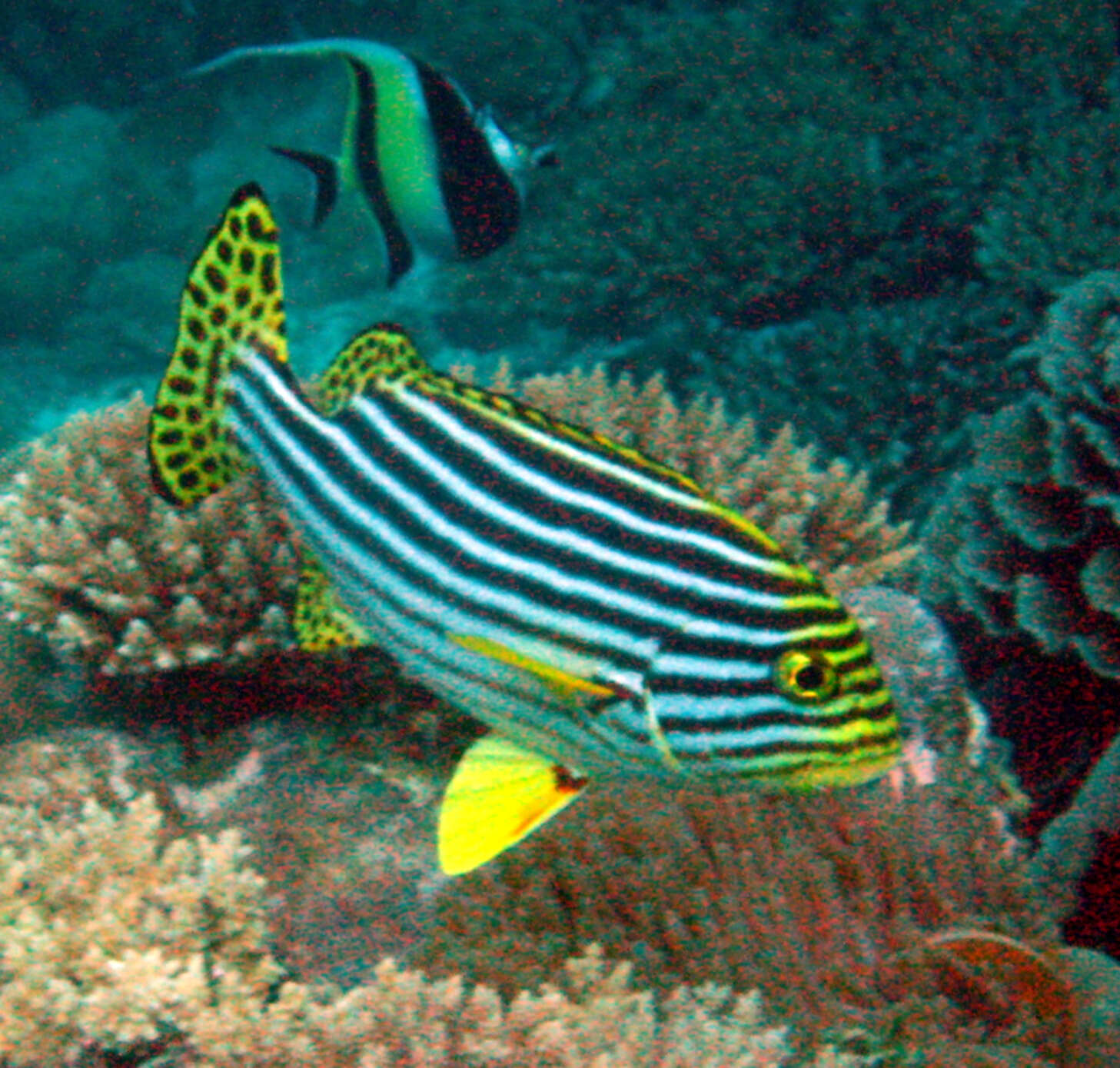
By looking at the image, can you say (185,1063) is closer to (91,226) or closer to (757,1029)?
(757,1029)

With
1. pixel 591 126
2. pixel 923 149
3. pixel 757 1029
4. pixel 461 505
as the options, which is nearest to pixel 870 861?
pixel 757 1029

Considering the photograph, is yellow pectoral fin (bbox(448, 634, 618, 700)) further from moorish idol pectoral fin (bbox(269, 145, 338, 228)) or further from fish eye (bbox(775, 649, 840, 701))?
moorish idol pectoral fin (bbox(269, 145, 338, 228))

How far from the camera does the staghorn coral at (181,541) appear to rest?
3514mm

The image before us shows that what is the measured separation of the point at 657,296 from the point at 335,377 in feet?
25.0

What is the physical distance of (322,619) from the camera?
2.15 metres

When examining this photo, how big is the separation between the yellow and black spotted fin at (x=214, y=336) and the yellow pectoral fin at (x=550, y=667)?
0.78 meters

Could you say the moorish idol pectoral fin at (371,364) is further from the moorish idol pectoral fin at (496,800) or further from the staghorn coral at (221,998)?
the staghorn coral at (221,998)

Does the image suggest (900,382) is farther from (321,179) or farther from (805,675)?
(805,675)

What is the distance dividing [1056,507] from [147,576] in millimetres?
4249

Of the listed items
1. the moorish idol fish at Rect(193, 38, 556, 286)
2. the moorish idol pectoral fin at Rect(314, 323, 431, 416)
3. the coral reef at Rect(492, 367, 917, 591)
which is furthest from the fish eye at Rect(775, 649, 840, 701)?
the moorish idol fish at Rect(193, 38, 556, 286)

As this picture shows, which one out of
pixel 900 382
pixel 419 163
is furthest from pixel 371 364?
pixel 900 382

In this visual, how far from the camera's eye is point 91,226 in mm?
13922

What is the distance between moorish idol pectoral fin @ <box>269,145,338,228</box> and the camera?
3.98 meters

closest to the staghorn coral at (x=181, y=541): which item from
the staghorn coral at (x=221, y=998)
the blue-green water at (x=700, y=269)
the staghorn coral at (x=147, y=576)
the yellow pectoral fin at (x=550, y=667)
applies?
the staghorn coral at (x=147, y=576)
